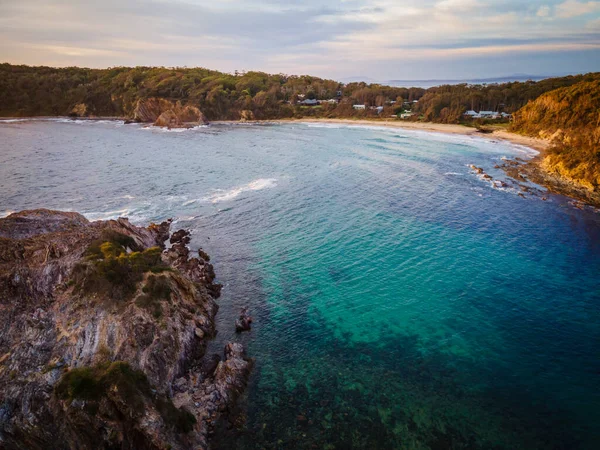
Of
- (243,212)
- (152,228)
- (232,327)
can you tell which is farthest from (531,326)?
(152,228)

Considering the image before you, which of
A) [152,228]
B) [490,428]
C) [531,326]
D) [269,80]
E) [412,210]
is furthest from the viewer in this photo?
[269,80]

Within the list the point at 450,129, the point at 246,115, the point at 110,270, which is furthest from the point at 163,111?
the point at 110,270

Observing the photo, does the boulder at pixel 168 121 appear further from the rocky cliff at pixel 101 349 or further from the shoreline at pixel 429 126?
the rocky cliff at pixel 101 349

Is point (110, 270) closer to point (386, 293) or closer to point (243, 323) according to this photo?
point (243, 323)

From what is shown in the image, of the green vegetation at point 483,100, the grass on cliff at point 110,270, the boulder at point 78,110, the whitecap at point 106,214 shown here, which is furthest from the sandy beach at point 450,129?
the grass on cliff at point 110,270

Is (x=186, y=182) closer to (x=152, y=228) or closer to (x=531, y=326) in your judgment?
(x=152, y=228)

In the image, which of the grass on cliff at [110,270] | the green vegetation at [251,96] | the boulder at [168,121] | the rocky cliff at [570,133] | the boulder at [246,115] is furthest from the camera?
the boulder at [246,115]
